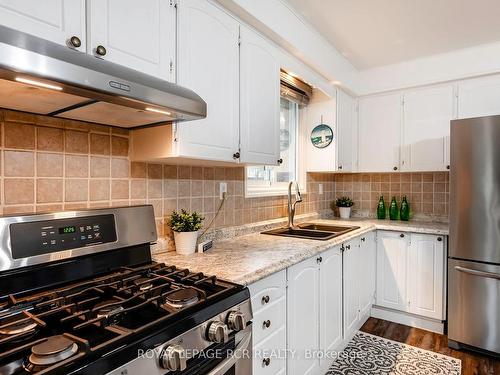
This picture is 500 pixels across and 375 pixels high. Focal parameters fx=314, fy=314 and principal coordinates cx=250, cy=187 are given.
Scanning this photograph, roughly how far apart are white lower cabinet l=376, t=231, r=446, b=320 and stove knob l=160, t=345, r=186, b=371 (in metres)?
2.51

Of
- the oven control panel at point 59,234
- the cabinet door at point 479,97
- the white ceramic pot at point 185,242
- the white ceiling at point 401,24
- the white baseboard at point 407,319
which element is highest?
the white ceiling at point 401,24

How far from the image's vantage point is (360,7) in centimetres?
204

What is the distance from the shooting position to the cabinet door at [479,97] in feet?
8.68

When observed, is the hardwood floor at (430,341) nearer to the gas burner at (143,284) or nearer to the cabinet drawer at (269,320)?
the cabinet drawer at (269,320)

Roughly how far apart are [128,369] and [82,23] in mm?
1034

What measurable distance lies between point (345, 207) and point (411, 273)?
0.94m

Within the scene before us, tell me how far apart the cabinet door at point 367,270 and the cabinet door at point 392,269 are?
74 millimetres

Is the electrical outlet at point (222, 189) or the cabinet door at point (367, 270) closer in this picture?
the electrical outlet at point (222, 189)

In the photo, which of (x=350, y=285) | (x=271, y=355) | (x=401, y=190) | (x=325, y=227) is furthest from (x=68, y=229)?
(x=401, y=190)

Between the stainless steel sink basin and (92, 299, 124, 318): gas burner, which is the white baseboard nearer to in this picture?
the stainless steel sink basin

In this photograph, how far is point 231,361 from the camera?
3.61ft

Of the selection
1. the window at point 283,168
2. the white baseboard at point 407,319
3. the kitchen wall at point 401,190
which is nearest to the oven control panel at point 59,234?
the window at point 283,168

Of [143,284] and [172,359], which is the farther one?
[143,284]

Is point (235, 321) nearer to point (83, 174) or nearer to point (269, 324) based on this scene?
point (269, 324)
